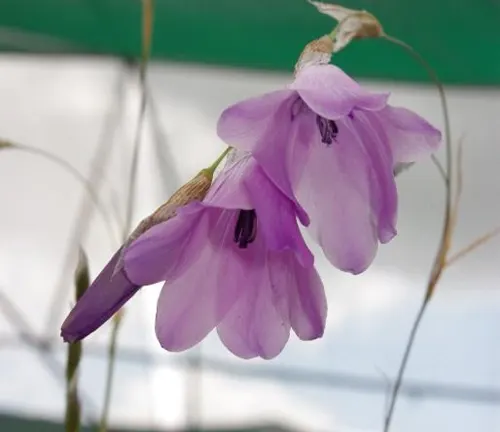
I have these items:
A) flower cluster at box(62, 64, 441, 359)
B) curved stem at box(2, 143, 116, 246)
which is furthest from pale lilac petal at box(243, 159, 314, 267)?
curved stem at box(2, 143, 116, 246)

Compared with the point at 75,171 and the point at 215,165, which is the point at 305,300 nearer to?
the point at 215,165

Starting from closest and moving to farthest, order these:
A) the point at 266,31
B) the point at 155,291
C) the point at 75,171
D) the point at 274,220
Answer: the point at 274,220 → the point at 75,171 → the point at 266,31 → the point at 155,291

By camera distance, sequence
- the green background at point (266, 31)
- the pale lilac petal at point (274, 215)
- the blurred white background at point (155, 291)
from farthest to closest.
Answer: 1. the blurred white background at point (155, 291)
2. the green background at point (266, 31)
3. the pale lilac petal at point (274, 215)

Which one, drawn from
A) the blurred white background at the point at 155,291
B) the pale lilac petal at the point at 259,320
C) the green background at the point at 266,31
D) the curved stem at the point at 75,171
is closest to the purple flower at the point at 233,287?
the pale lilac petal at the point at 259,320

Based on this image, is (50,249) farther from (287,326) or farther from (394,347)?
(287,326)

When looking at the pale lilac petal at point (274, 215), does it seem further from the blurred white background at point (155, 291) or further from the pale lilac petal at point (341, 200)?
the blurred white background at point (155, 291)

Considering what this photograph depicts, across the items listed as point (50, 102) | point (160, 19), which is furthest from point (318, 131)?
point (50, 102)

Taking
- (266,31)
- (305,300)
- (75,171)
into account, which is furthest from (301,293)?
(266,31)
